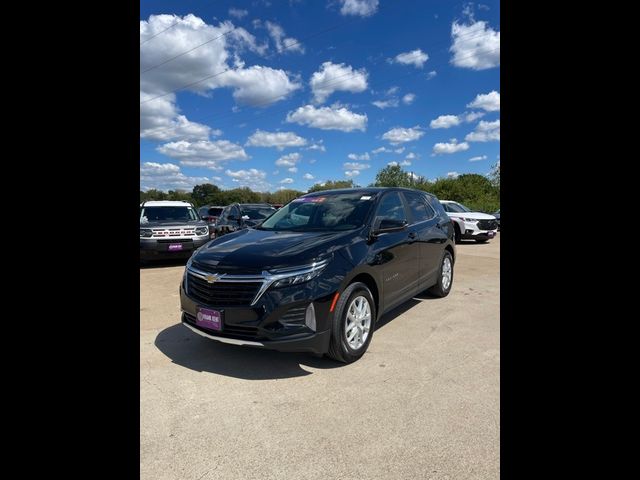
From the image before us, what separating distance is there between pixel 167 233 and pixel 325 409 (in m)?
7.42

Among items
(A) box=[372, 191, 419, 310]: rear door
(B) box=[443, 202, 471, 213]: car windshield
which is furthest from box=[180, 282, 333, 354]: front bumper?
(B) box=[443, 202, 471, 213]: car windshield

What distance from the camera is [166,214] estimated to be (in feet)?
33.8

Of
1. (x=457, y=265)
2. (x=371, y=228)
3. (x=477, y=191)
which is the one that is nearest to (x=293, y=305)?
(x=371, y=228)

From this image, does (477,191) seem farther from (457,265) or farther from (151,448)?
(151,448)

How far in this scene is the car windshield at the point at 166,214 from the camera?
10023mm

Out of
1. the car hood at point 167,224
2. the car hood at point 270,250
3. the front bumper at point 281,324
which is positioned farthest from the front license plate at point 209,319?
Answer: the car hood at point 167,224

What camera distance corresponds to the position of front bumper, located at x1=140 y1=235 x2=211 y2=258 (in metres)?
8.81

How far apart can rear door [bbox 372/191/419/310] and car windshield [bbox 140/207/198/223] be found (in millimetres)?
7032

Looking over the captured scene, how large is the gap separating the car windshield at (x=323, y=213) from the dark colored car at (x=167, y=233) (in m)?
4.85

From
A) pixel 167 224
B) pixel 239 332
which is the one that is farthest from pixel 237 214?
pixel 239 332

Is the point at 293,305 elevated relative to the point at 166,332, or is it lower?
elevated

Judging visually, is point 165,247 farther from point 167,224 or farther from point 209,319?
point 209,319
